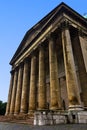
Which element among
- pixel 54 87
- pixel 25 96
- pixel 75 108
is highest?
pixel 54 87

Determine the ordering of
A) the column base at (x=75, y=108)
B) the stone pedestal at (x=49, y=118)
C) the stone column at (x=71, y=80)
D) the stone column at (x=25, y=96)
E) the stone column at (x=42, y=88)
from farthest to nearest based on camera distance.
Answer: the stone column at (x=25, y=96) → the stone column at (x=42, y=88) → the stone column at (x=71, y=80) → the column base at (x=75, y=108) → the stone pedestal at (x=49, y=118)

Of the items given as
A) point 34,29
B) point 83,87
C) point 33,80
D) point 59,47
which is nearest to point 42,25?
point 34,29

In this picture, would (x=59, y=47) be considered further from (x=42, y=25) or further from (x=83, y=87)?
(x=83, y=87)

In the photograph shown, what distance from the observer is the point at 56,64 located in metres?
18.3

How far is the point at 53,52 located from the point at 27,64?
8244mm

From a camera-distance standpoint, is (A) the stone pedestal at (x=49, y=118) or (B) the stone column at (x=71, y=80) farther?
(B) the stone column at (x=71, y=80)

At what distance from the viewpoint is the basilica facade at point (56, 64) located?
1458 centimetres

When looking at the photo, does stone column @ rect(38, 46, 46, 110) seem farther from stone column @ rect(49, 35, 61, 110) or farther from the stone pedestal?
the stone pedestal

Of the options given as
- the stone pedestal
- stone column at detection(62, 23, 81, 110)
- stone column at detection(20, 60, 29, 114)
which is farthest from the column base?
stone column at detection(20, 60, 29, 114)

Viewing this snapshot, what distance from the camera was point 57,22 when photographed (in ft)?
64.6

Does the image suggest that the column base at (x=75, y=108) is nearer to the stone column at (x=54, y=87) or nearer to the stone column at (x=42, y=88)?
the stone column at (x=54, y=87)

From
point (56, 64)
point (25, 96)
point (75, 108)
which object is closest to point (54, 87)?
point (56, 64)

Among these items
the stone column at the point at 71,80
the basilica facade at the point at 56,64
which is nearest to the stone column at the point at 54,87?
the basilica facade at the point at 56,64

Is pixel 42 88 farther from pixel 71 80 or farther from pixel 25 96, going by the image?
pixel 25 96
